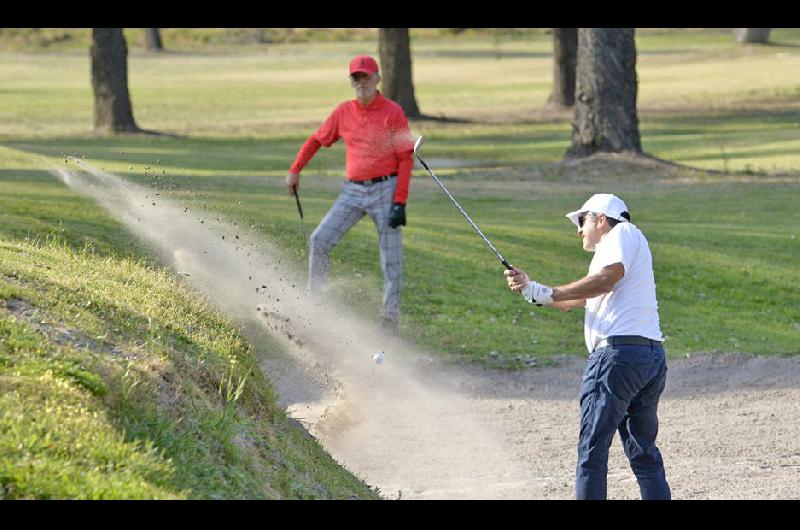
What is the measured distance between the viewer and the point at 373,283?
45.0 ft

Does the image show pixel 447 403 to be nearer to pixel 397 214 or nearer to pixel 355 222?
pixel 397 214

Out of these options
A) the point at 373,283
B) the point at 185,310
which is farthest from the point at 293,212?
the point at 185,310

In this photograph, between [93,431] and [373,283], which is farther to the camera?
[373,283]

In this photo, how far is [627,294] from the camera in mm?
7398

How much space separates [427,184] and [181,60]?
43.3 m

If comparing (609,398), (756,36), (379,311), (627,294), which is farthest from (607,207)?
(756,36)

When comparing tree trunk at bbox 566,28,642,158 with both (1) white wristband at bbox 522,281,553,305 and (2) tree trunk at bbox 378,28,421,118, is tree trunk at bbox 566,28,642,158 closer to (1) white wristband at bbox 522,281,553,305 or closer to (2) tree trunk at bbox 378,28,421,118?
(2) tree trunk at bbox 378,28,421,118

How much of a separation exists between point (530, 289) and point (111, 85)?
26.4m

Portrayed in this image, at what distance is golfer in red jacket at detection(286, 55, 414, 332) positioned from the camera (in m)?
11.6

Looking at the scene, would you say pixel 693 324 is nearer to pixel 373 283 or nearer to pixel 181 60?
pixel 373 283

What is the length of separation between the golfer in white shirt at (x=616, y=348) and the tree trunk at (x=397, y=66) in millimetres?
28741

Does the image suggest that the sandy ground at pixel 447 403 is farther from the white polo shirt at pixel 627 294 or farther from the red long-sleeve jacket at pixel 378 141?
the white polo shirt at pixel 627 294

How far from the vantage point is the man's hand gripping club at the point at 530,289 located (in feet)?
25.0

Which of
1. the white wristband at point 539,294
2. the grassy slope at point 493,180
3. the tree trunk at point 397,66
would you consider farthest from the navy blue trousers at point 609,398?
the tree trunk at point 397,66
